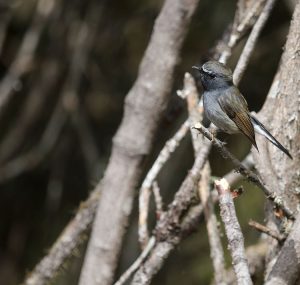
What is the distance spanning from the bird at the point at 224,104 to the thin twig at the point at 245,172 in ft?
1.18

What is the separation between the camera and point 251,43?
3.07 meters

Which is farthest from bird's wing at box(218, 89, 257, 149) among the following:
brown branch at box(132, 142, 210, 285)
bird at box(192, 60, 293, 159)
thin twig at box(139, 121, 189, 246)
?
thin twig at box(139, 121, 189, 246)

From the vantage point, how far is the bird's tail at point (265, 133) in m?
2.80

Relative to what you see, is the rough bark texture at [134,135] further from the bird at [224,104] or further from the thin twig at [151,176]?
the bird at [224,104]

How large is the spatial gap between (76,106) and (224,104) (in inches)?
90.6

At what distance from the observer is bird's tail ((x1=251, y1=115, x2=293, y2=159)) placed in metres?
2.80

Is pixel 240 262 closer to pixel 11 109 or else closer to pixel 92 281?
pixel 92 281

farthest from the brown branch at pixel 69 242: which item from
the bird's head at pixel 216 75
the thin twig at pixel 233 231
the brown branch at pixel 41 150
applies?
the thin twig at pixel 233 231

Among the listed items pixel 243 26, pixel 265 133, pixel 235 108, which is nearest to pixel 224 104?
pixel 235 108

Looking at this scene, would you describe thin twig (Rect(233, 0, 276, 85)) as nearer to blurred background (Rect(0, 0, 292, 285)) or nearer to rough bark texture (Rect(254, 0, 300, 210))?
rough bark texture (Rect(254, 0, 300, 210))

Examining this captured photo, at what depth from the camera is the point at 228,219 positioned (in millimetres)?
2123

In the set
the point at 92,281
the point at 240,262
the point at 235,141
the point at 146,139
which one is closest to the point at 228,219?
the point at 240,262

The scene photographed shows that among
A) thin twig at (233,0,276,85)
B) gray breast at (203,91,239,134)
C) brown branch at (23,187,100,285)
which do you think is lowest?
brown branch at (23,187,100,285)

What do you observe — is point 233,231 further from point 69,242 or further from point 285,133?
point 69,242
